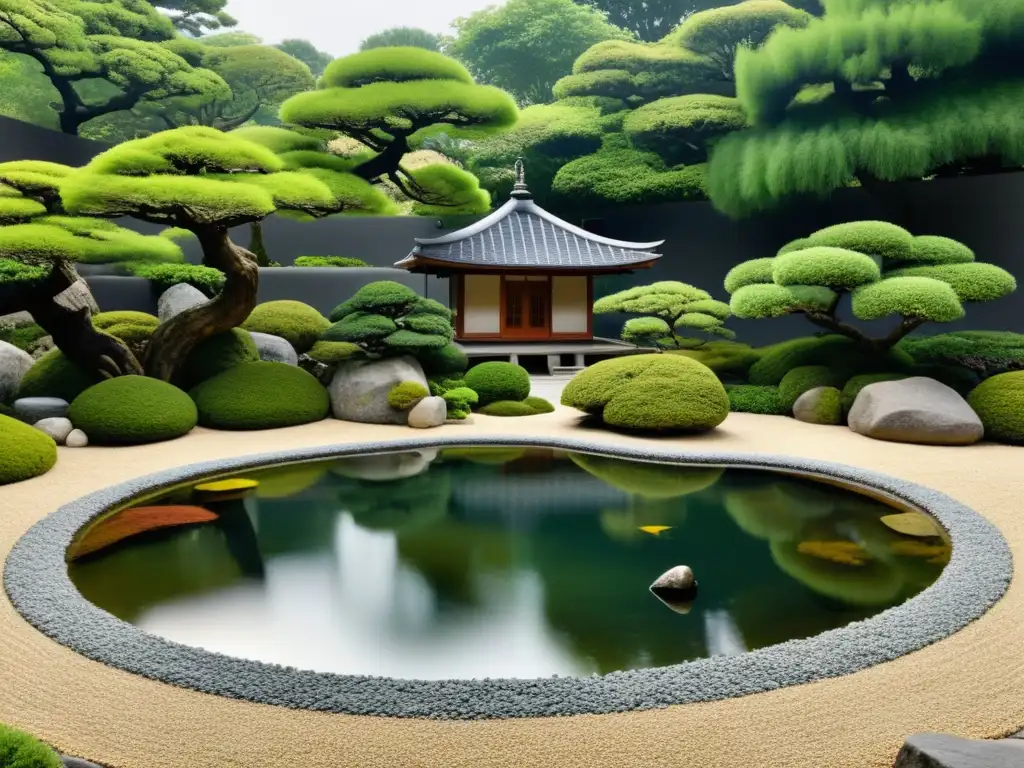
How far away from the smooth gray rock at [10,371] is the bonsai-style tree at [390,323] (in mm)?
3615

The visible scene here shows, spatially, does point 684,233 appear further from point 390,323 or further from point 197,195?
point 197,195

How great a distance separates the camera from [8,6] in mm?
16203

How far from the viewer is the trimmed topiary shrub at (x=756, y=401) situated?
1119cm

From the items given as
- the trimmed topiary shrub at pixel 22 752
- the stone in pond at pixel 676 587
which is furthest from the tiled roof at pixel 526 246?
the trimmed topiary shrub at pixel 22 752

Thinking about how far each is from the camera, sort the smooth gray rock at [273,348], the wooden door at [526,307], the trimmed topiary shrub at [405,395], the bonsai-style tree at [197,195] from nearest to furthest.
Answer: the bonsai-style tree at [197,195]
the trimmed topiary shrub at [405,395]
the smooth gray rock at [273,348]
the wooden door at [526,307]

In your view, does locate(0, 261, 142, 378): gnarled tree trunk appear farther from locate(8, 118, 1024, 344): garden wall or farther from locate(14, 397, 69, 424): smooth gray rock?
locate(8, 118, 1024, 344): garden wall

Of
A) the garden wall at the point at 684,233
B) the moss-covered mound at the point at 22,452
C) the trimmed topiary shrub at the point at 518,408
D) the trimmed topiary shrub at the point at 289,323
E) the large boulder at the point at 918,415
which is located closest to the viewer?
the moss-covered mound at the point at 22,452

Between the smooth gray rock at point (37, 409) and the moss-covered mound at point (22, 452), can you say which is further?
the smooth gray rock at point (37, 409)

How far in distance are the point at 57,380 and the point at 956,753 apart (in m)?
9.91

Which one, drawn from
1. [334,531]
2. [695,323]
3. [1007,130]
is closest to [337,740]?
[334,531]

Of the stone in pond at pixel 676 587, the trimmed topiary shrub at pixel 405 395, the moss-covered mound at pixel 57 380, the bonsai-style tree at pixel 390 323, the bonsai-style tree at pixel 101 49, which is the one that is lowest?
the trimmed topiary shrub at pixel 405 395

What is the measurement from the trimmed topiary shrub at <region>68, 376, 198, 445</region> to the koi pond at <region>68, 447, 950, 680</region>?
1.79 meters

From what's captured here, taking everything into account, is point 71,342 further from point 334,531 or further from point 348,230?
point 348,230

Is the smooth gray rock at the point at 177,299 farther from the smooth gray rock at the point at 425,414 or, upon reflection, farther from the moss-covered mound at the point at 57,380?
the smooth gray rock at the point at 425,414
